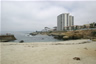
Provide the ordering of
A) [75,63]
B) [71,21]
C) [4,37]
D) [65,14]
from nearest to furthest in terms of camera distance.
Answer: [75,63], [4,37], [65,14], [71,21]

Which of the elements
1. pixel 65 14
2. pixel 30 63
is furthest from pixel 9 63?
pixel 65 14

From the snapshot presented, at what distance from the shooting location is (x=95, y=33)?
1238 inches

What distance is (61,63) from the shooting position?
480cm

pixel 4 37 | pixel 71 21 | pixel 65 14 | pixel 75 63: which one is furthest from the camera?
pixel 71 21

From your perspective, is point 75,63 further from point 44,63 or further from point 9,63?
point 9,63

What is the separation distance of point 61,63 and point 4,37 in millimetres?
30556

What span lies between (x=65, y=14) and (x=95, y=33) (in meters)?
60.0

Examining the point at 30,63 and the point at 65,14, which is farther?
the point at 65,14

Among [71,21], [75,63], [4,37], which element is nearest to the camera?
[75,63]

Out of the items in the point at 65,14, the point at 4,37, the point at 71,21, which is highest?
the point at 65,14

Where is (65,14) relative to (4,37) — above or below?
above

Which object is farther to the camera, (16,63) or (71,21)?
(71,21)

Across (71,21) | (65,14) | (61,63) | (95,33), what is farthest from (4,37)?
→ (71,21)

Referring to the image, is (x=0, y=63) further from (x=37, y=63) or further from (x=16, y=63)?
(x=37, y=63)
